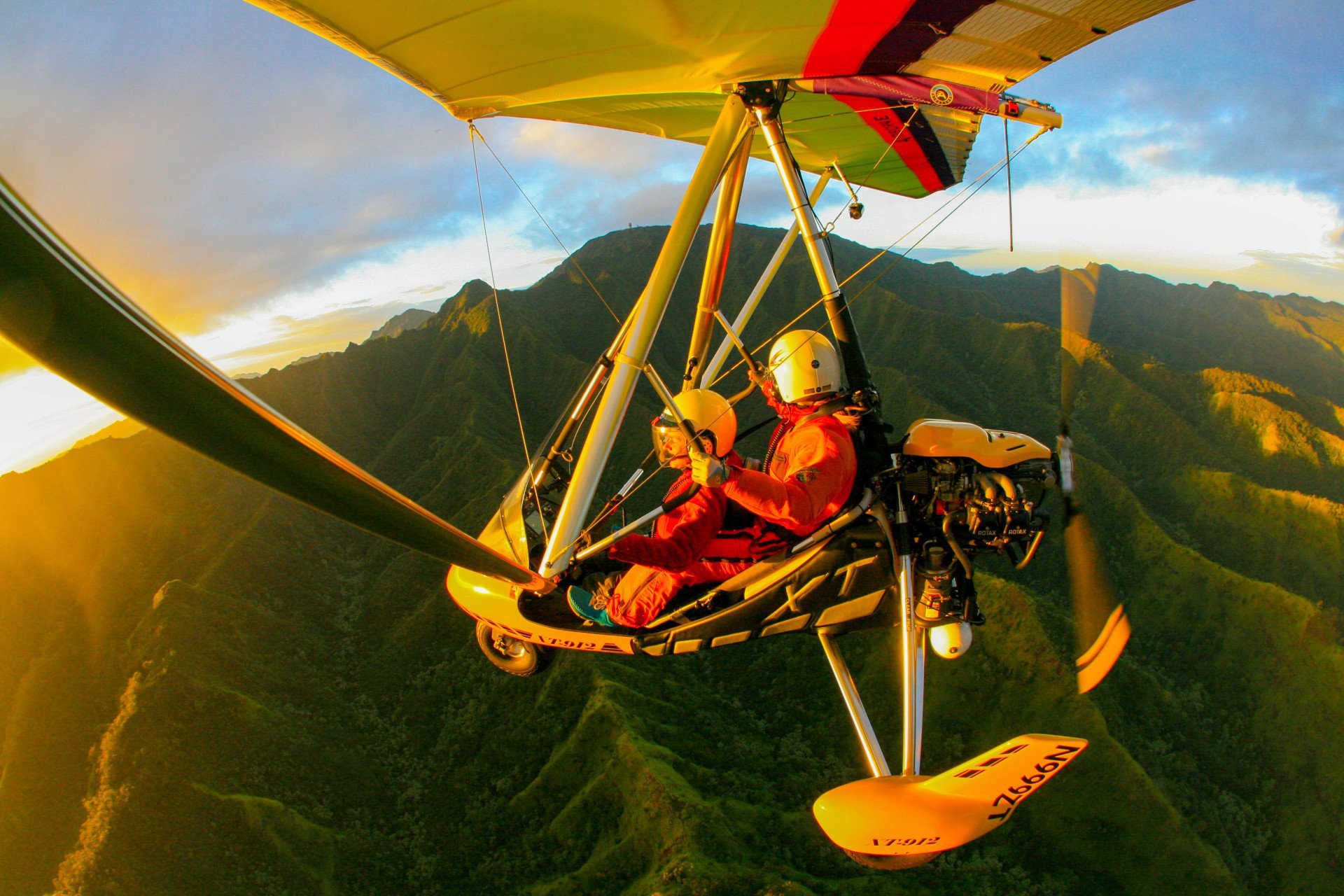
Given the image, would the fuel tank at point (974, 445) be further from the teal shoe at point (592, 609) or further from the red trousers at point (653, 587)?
the teal shoe at point (592, 609)

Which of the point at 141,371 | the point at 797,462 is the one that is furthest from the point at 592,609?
the point at 141,371

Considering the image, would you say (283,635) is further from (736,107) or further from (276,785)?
(736,107)

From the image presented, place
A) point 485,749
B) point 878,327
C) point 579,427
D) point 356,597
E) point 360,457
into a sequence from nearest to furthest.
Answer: point 579,427
point 485,749
point 356,597
point 360,457
point 878,327

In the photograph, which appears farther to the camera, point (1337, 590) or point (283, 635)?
point (1337, 590)

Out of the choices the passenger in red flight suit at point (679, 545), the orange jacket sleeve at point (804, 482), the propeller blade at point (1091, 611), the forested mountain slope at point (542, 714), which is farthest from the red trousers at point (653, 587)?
the forested mountain slope at point (542, 714)

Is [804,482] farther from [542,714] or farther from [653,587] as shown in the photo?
[542,714]


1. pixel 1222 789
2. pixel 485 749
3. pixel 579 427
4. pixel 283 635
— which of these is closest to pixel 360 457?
pixel 283 635
